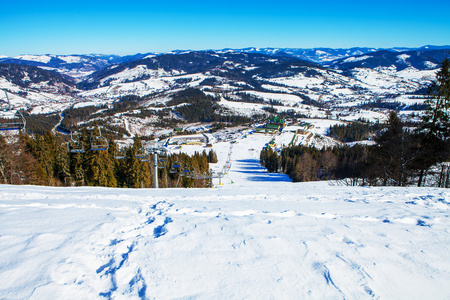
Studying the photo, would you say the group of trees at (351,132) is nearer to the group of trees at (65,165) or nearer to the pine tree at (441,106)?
the pine tree at (441,106)

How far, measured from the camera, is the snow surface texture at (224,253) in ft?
Answer: 11.1

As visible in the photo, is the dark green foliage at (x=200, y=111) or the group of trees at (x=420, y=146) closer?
the group of trees at (x=420, y=146)

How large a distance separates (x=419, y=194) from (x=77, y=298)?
11.3 metres

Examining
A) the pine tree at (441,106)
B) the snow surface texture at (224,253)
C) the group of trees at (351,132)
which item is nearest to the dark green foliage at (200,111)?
the group of trees at (351,132)

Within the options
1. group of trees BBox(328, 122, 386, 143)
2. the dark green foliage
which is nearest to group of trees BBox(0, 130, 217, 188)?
group of trees BBox(328, 122, 386, 143)

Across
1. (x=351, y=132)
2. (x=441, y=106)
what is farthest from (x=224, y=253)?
(x=351, y=132)

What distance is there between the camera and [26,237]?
4766mm

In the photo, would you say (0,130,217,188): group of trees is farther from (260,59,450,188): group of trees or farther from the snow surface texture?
(260,59,450,188): group of trees

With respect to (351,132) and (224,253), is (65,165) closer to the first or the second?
(224,253)

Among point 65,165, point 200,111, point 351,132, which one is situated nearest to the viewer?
point 65,165

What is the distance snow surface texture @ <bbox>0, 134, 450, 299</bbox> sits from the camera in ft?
11.1

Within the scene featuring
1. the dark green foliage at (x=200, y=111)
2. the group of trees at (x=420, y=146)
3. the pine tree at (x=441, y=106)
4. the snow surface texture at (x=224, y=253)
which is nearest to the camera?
the snow surface texture at (x=224, y=253)

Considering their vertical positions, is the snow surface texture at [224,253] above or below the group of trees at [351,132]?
above

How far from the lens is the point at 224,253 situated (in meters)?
4.33
